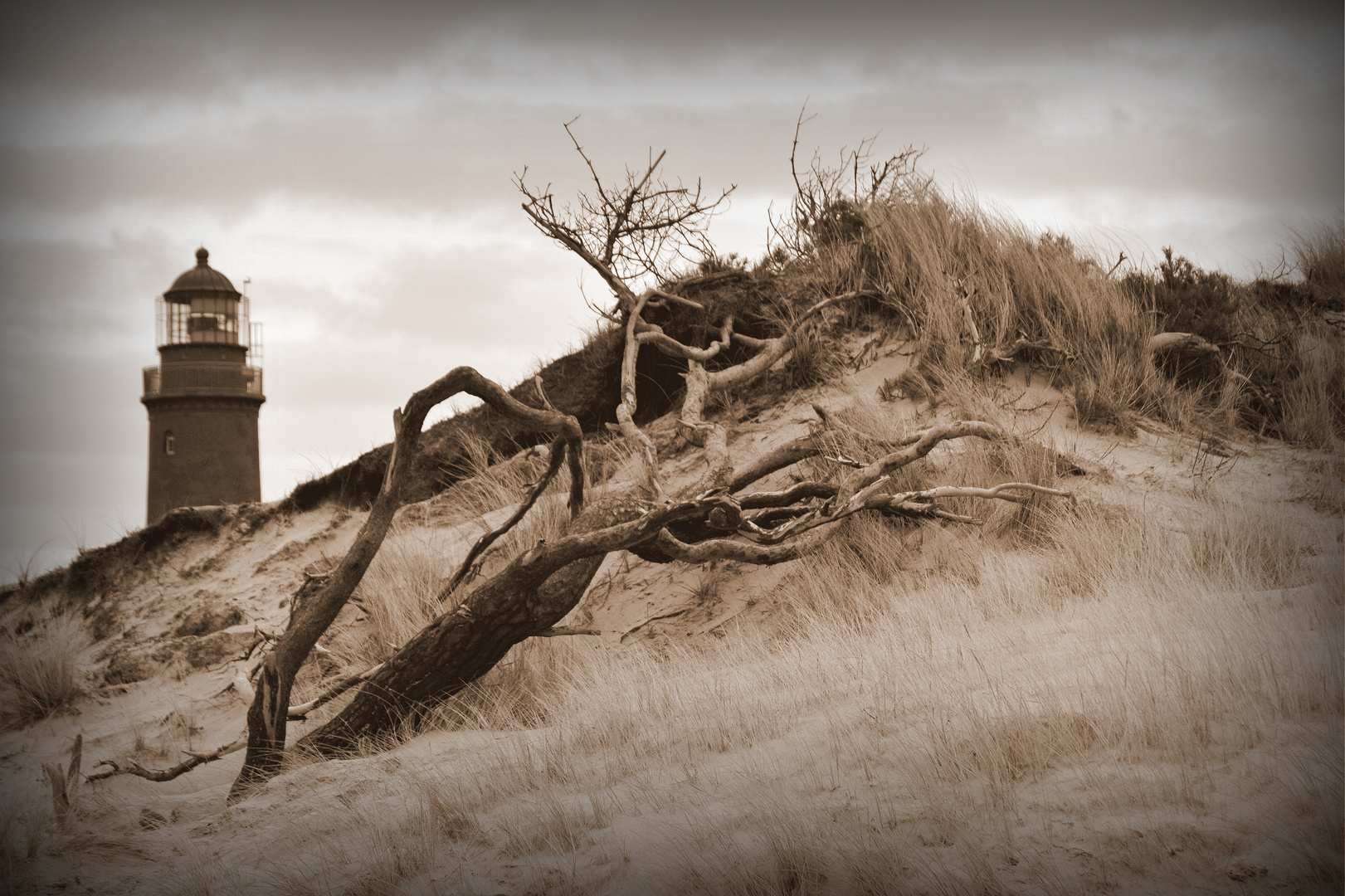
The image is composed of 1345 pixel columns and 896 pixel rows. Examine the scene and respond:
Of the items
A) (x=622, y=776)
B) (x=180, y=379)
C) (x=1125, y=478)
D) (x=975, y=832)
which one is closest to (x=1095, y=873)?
(x=975, y=832)

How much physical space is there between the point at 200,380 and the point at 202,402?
2.05 feet

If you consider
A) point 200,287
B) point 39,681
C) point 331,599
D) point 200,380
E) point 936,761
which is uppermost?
point 200,287

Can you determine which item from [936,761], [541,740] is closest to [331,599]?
[541,740]

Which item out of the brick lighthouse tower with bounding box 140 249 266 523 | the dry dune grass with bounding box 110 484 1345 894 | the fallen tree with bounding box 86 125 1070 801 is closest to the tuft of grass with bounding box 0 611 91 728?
the fallen tree with bounding box 86 125 1070 801

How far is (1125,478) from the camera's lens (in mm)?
7273

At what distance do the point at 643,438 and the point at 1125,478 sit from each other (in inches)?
145

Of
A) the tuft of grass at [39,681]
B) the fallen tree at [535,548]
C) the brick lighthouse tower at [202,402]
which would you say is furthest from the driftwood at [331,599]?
the brick lighthouse tower at [202,402]

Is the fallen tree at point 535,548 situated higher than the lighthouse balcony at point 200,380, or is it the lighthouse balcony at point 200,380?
the lighthouse balcony at point 200,380

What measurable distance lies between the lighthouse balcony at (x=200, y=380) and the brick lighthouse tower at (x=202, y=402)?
0.07ft

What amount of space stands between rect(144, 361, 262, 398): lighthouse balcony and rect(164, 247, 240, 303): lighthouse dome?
73.2 inches

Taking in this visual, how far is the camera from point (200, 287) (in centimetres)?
2517

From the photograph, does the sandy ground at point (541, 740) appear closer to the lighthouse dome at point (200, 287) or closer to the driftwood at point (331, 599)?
the driftwood at point (331, 599)

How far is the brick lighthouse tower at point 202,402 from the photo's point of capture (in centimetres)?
2416

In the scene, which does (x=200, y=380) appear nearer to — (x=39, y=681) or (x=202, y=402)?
(x=202, y=402)
